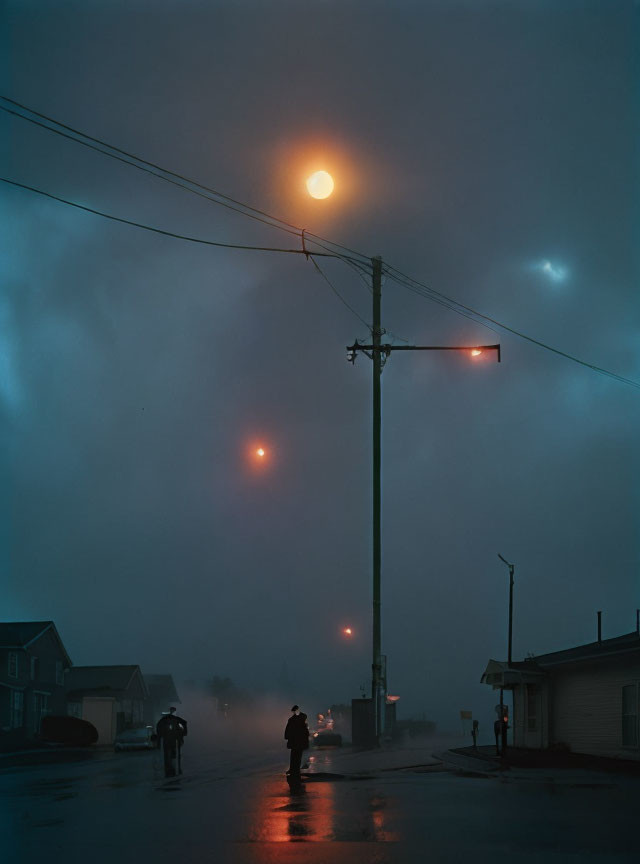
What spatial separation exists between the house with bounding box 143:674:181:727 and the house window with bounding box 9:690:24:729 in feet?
142

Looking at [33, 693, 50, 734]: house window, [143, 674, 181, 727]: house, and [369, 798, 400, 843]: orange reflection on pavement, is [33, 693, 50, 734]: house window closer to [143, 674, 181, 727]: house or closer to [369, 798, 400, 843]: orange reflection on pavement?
[143, 674, 181, 727]: house

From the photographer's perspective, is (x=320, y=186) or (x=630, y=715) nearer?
(x=320, y=186)

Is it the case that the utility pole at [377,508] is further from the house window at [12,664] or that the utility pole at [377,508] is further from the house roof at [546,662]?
the house window at [12,664]

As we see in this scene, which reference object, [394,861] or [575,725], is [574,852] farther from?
[575,725]

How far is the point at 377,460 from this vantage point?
29.3m

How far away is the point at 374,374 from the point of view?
2959cm

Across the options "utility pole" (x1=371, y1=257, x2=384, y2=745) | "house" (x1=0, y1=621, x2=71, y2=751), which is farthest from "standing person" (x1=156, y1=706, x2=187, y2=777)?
"house" (x1=0, y1=621, x2=71, y2=751)

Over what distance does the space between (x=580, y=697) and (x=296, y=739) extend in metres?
14.6

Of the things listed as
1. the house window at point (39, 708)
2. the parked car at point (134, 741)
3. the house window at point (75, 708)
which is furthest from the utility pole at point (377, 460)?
the house window at point (75, 708)

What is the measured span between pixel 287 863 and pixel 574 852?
2.92m

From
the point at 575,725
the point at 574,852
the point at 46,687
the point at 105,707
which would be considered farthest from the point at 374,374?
the point at 105,707

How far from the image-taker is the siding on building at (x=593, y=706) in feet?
92.6

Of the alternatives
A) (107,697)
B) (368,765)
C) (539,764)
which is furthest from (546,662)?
(107,697)

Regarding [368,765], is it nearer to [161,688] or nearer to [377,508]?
[377,508]
